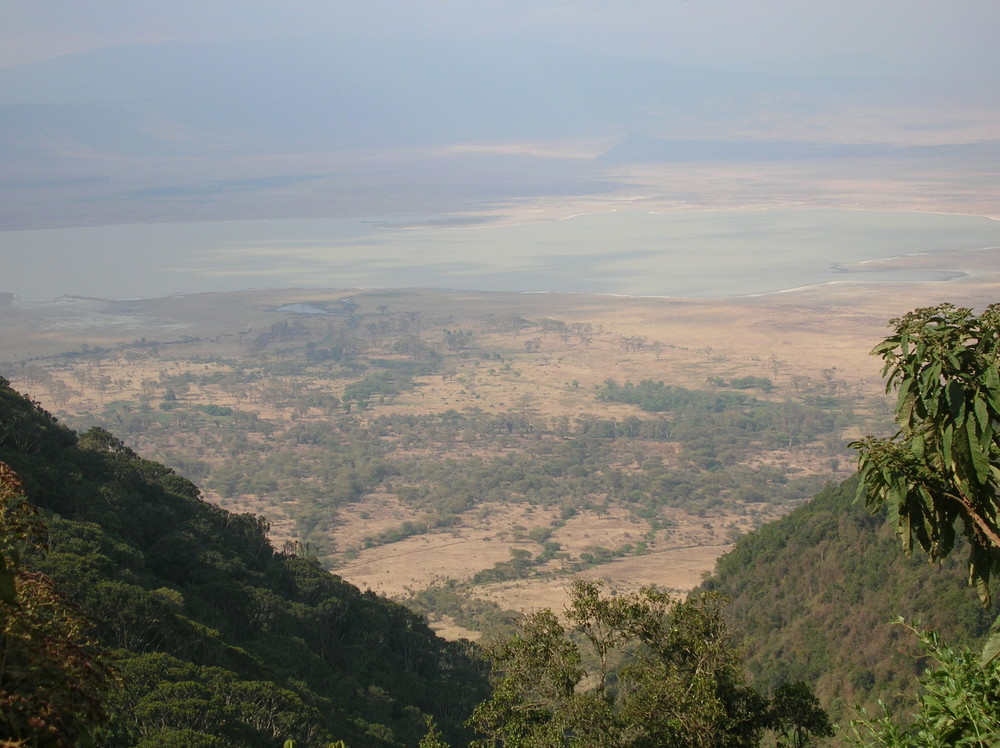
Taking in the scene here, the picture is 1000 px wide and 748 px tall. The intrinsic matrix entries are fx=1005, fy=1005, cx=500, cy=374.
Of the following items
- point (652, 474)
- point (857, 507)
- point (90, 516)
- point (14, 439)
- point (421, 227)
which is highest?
point (421, 227)

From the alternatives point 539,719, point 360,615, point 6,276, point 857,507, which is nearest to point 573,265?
point 6,276

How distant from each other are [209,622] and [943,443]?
1526cm

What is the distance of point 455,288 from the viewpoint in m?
101

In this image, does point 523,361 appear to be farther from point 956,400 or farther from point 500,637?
point 956,400

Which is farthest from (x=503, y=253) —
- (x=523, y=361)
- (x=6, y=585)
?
(x=6, y=585)

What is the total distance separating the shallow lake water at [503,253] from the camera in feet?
333

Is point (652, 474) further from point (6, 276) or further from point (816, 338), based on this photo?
point (6, 276)

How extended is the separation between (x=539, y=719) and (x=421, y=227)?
462 feet

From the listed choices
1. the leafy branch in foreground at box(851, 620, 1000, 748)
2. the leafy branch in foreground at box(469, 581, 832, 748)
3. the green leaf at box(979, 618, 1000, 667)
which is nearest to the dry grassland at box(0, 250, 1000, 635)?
the leafy branch in foreground at box(469, 581, 832, 748)

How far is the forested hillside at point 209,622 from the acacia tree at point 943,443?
7865mm

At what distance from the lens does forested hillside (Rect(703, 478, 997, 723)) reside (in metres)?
21.0

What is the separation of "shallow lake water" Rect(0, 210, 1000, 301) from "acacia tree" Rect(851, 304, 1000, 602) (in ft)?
286

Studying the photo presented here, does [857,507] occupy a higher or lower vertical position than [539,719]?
lower

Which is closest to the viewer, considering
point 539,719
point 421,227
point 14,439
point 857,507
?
point 539,719
